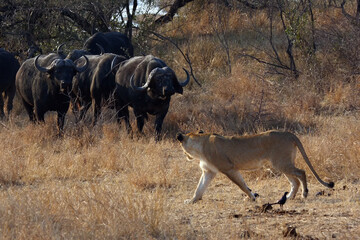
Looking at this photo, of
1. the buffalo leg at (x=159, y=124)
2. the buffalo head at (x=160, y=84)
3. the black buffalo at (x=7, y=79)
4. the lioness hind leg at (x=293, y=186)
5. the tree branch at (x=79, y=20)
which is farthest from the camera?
the tree branch at (x=79, y=20)

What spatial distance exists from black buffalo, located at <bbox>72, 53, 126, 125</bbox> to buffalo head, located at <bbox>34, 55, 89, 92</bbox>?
1.47 ft

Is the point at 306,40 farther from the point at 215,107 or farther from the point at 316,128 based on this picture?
the point at 316,128

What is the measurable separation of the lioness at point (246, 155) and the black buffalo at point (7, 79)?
322 inches

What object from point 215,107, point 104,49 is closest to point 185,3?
point 104,49

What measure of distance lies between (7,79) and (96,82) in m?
3.10

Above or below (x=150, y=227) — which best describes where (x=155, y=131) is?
below

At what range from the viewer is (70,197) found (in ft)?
20.6

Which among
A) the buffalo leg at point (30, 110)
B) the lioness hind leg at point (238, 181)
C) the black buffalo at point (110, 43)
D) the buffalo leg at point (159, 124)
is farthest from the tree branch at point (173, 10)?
the lioness hind leg at point (238, 181)

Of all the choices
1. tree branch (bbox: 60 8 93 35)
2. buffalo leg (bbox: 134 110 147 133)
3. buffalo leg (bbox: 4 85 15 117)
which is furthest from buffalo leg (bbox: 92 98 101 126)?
tree branch (bbox: 60 8 93 35)

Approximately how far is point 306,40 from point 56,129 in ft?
20.6

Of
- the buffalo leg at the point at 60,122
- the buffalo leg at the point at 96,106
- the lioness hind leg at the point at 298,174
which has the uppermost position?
the lioness hind leg at the point at 298,174

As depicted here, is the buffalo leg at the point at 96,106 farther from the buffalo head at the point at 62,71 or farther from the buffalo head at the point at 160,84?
the buffalo head at the point at 160,84

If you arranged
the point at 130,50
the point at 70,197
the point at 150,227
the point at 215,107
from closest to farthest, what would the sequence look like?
the point at 150,227 < the point at 70,197 < the point at 215,107 < the point at 130,50

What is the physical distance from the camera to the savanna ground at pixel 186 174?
5.46 m
